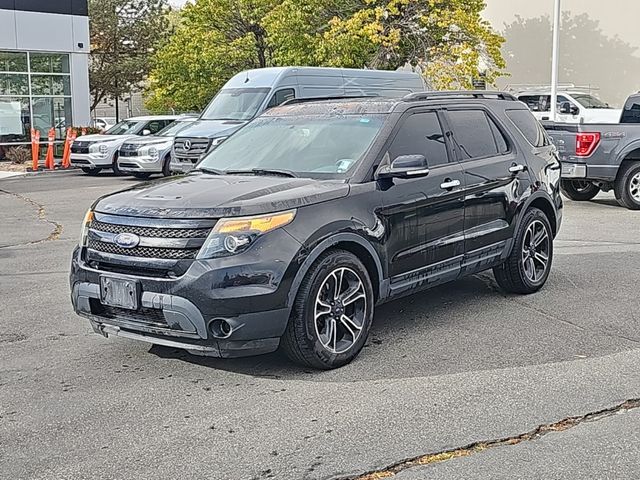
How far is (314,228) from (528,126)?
3.21 m

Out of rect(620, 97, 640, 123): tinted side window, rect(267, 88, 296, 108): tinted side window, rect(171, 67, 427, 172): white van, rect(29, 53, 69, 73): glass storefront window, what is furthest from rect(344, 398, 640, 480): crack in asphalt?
rect(29, 53, 69, 73): glass storefront window

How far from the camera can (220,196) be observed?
516 centimetres

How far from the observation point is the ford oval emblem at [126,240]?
500cm

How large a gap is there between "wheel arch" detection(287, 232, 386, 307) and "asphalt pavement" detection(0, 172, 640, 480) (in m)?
0.50

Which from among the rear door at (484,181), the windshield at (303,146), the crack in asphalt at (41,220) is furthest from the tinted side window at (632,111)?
the crack in asphalt at (41,220)

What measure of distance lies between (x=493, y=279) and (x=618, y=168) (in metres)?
6.16

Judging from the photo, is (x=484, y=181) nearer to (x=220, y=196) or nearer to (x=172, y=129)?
(x=220, y=196)

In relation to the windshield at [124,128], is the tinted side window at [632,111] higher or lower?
higher

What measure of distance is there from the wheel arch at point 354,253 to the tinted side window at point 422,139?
2.63ft

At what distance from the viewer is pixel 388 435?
166 inches

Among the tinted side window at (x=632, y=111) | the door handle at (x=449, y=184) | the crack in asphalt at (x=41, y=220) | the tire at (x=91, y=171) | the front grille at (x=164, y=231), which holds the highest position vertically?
the tinted side window at (x=632, y=111)

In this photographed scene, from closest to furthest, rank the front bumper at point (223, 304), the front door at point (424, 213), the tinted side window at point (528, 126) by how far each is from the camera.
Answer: the front bumper at point (223, 304), the front door at point (424, 213), the tinted side window at point (528, 126)

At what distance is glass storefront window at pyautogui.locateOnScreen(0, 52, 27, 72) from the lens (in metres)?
26.2

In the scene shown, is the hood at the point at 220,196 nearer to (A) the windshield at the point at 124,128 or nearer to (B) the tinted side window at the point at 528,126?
(B) the tinted side window at the point at 528,126
